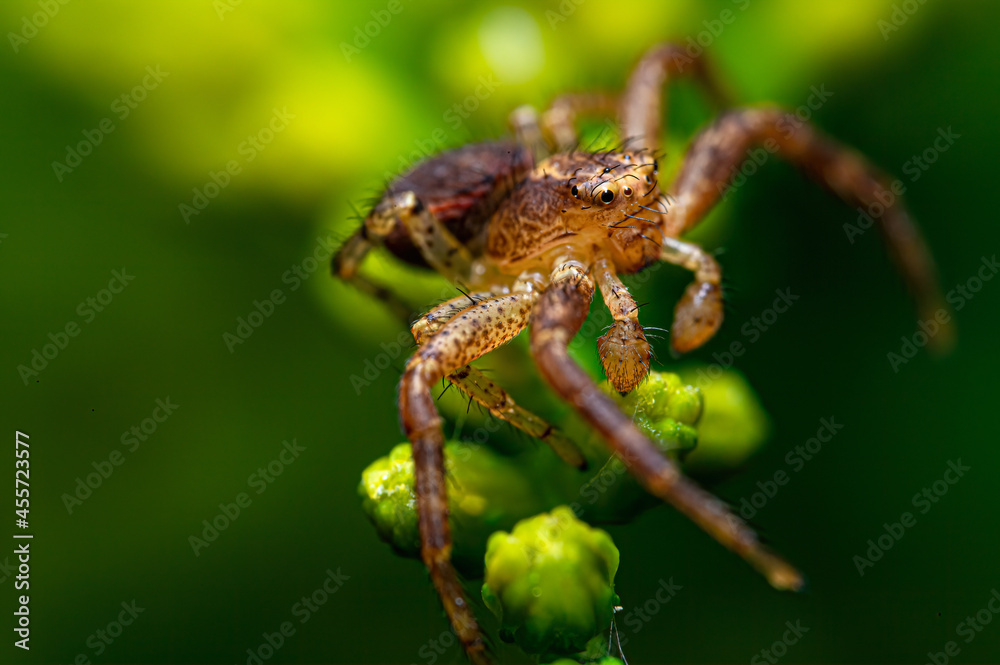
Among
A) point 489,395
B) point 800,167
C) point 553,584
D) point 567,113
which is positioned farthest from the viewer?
point 567,113

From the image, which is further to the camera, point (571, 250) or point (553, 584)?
point (571, 250)

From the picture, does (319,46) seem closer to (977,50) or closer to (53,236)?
(53,236)

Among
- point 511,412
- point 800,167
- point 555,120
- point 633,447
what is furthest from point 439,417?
point 800,167

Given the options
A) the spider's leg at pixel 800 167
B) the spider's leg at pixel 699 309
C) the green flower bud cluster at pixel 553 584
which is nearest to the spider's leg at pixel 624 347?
the spider's leg at pixel 699 309

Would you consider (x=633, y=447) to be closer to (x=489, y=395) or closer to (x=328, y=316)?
(x=489, y=395)

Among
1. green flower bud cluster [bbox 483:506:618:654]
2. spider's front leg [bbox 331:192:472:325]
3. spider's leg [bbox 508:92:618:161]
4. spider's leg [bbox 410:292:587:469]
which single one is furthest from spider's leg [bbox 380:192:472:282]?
green flower bud cluster [bbox 483:506:618:654]

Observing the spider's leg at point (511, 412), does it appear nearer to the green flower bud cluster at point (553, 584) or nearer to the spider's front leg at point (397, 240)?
the green flower bud cluster at point (553, 584)

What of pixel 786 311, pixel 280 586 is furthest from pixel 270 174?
pixel 786 311
